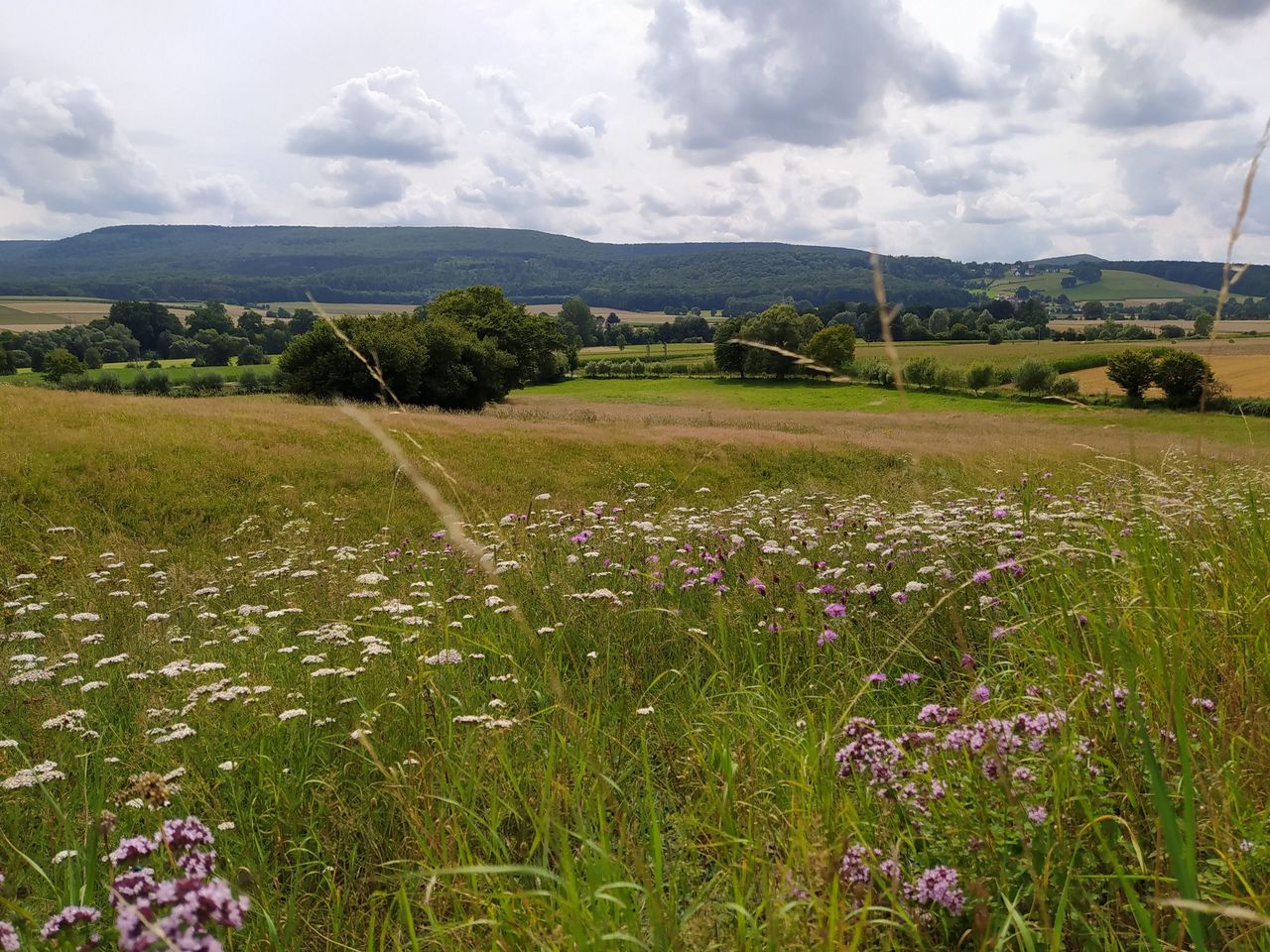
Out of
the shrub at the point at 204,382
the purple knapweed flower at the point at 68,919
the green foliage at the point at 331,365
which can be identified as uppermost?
the purple knapweed flower at the point at 68,919

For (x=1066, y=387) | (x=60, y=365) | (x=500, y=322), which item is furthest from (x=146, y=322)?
(x=1066, y=387)

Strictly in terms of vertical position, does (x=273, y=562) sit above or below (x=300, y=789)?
below

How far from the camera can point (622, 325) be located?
155m

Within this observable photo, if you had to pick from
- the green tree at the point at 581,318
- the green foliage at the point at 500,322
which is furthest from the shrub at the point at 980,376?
the green tree at the point at 581,318

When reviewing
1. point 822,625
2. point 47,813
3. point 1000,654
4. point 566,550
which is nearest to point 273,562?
point 566,550

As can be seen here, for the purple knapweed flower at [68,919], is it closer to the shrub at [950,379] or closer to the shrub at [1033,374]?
the shrub at [1033,374]

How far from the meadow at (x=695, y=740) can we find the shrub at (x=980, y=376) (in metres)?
72.3

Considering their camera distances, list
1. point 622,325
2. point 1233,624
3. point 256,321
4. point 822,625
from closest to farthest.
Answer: point 1233,624 → point 822,625 → point 256,321 → point 622,325

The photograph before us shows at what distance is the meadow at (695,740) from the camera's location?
2.13 meters

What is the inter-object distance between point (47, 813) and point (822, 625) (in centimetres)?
393

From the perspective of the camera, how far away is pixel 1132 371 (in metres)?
64.9

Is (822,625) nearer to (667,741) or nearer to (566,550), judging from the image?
(667,741)

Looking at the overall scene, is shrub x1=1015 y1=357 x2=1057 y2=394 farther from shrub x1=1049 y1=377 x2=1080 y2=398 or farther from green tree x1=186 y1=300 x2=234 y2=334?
green tree x1=186 y1=300 x2=234 y2=334

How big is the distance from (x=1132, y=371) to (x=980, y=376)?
45.2ft
